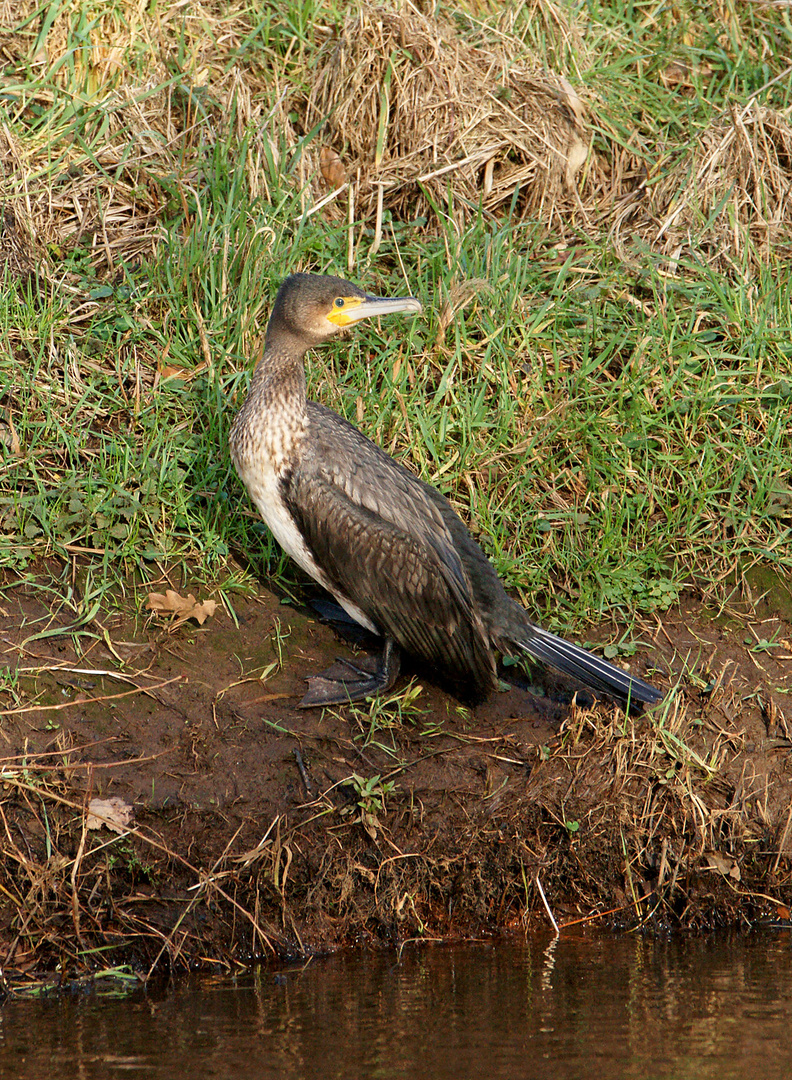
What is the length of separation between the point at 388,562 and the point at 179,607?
0.86 m

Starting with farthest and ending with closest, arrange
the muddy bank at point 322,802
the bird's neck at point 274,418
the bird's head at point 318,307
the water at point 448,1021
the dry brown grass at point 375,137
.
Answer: the dry brown grass at point 375,137
the bird's head at point 318,307
the bird's neck at point 274,418
the muddy bank at point 322,802
the water at point 448,1021

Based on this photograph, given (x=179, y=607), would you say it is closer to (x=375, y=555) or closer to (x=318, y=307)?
(x=375, y=555)

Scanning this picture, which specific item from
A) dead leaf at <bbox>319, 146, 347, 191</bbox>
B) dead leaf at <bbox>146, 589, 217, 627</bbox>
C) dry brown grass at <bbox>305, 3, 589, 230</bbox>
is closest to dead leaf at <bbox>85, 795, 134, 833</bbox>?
dead leaf at <bbox>146, 589, 217, 627</bbox>

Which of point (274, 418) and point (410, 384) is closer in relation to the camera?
point (274, 418)

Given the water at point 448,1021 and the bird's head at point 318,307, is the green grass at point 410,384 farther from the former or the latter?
the water at point 448,1021

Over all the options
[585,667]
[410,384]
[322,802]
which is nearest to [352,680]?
[322,802]

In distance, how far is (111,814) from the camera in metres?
3.80

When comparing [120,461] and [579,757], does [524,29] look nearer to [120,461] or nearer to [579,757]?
[120,461]

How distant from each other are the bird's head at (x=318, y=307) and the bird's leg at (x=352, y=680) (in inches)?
51.4

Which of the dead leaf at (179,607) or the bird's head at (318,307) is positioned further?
the bird's head at (318,307)

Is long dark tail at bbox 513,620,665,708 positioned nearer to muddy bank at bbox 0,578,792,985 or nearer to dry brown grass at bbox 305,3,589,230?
muddy bank at bbox 0,578,792,985

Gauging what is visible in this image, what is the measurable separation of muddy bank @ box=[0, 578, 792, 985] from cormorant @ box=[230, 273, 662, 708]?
0.15 m

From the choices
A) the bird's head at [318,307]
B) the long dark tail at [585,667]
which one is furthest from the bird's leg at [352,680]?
the bird's head at [318,307]

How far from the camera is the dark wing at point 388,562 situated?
14.4 ft
